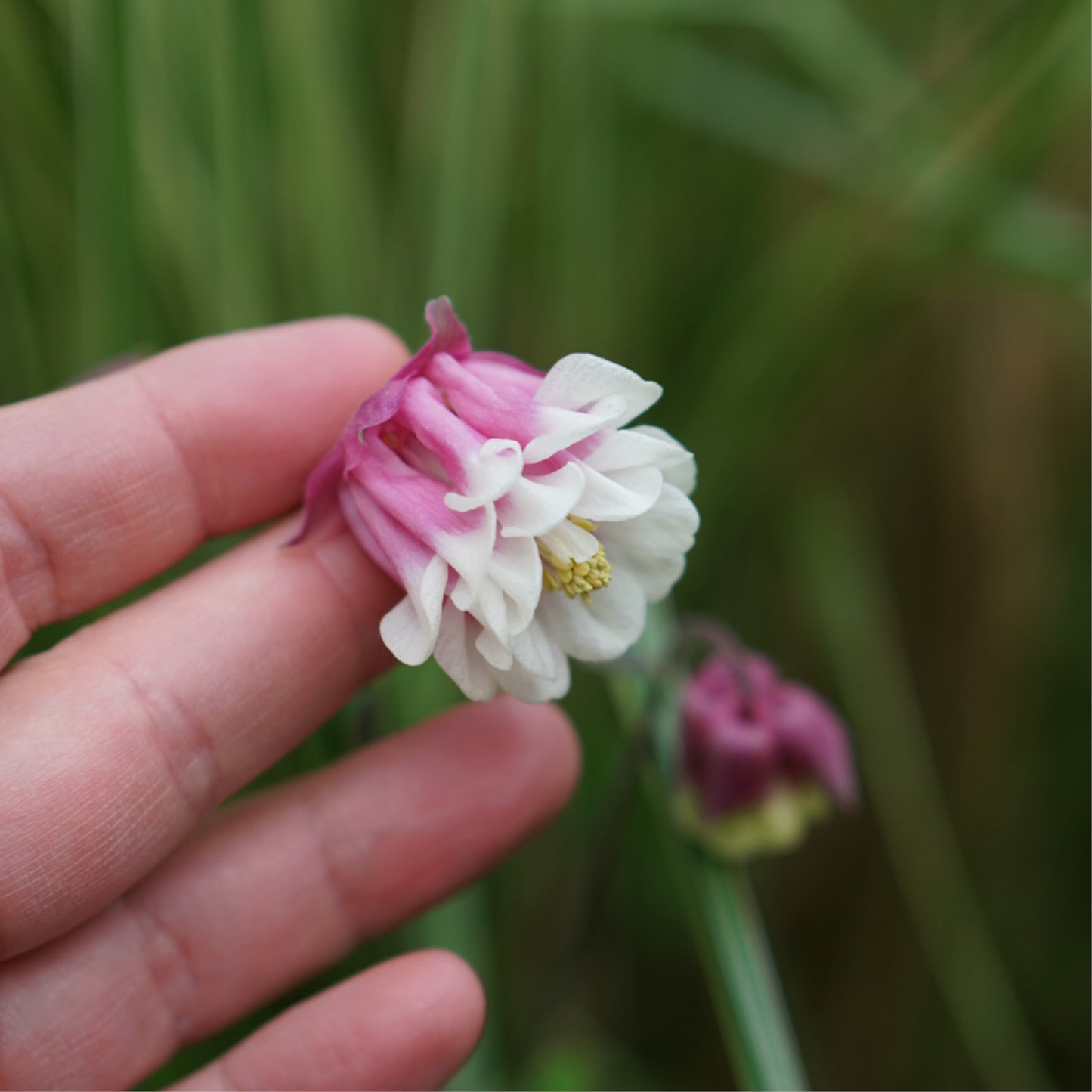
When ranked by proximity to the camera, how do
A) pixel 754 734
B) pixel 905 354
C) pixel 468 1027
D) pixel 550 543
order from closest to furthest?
pixel 550 543, pixel 468 1027, pixel 754 734, pixel 905 354

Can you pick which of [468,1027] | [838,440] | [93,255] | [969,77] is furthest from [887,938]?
[93,255]

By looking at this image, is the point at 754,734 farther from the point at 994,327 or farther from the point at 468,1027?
the point at 994,327

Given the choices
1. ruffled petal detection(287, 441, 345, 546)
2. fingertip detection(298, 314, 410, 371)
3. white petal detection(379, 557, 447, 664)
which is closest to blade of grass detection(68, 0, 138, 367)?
fingertip detection(298, 314, 410, 371)

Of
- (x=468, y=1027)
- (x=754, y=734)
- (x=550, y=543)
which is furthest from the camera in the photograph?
(x=754, y=734)

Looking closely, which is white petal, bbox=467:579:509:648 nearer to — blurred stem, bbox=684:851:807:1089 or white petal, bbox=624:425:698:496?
white petal, bbox=624:425:698:496

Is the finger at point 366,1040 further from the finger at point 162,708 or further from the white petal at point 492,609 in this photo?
the white petal at point 492,609

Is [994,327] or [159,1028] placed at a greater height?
[994,327]

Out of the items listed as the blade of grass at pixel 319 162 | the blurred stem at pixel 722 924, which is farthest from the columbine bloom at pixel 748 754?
the blade of grass at pixel 319 162
